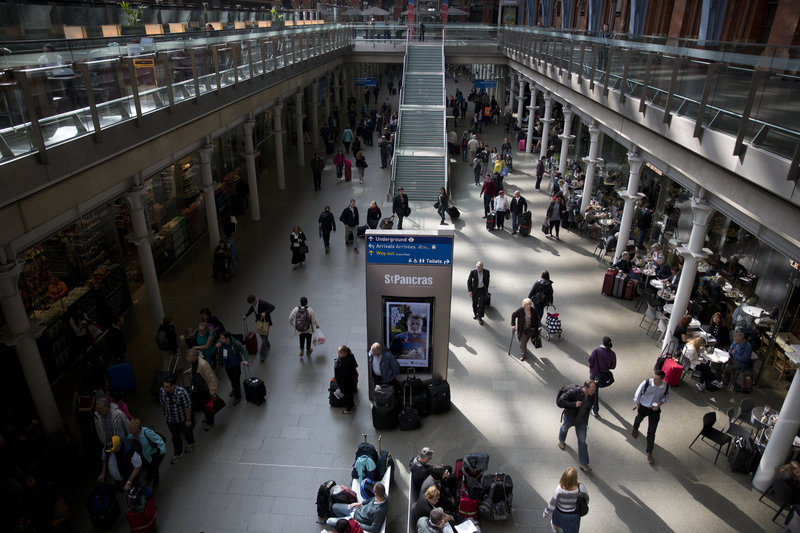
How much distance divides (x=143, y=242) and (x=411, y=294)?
534cm

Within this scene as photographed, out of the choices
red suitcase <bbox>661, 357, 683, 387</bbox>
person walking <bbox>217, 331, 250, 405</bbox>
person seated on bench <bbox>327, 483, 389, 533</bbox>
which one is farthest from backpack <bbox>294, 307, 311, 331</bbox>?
red suitcase <bbox>661, 357, 683, 387</bbox>

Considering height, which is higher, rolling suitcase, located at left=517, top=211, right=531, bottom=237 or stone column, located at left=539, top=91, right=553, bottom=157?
stone column, located at left=539, top=91, right=553, bottom=157

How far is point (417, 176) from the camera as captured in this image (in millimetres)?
A: 21344

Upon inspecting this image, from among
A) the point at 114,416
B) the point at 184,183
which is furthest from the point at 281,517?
the point at 184,183

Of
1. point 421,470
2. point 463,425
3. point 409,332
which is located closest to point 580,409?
point 463,425

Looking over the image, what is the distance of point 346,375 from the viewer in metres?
9.09

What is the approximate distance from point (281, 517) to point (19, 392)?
5375 mm

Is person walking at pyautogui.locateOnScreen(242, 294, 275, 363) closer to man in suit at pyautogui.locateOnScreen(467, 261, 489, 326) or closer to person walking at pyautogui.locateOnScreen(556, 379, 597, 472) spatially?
man in suit at pyautogui.locateOnScreen(467, 261, 489, 326)

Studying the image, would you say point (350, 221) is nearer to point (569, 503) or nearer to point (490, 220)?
point (490, 220)

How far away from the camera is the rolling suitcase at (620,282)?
13.2m

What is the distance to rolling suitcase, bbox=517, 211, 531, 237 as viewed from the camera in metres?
16.9

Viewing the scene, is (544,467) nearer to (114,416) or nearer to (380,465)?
(380,465)

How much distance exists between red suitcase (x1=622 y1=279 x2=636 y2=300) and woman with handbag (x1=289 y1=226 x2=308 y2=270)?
8026 mm

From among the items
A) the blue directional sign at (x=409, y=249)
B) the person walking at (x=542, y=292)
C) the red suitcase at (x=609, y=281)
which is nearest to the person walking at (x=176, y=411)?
the blue directional sign at (x=409, y=249)
